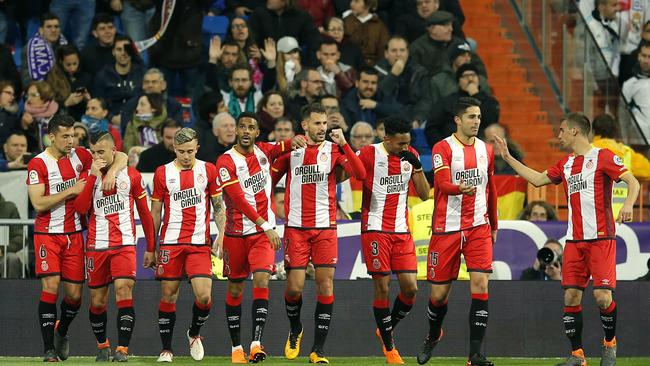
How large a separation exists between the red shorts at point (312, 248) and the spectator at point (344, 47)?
7050 mm

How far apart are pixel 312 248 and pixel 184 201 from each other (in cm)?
132

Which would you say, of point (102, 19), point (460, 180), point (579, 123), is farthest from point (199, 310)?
point (102, 19)

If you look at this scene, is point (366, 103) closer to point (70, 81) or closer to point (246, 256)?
point (70, 81)

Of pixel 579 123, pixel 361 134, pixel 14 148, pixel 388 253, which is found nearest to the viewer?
pixel 579 123

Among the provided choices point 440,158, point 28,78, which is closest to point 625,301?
point 440,158

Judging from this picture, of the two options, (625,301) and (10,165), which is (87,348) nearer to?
(10,165)

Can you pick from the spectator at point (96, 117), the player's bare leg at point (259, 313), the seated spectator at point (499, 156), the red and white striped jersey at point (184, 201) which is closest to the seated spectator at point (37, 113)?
the spectator at point (96, 117)

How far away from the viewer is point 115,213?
14305mm

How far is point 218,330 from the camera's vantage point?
16141 millimetres

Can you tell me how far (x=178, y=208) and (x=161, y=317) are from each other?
1085 millimetres

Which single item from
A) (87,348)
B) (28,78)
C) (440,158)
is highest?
(28,78)

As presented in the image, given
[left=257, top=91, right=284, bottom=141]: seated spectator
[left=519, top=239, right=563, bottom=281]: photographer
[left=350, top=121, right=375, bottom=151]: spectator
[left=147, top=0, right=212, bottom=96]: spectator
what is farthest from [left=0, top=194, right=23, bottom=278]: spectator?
[left=519, top=239, right=563, bottom=281]: photographer

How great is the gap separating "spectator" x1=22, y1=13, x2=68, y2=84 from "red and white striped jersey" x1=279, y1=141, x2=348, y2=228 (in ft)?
21.0

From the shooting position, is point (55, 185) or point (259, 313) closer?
point (259, 313)
